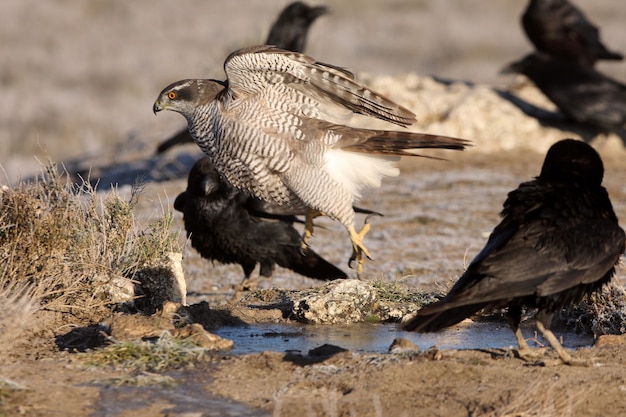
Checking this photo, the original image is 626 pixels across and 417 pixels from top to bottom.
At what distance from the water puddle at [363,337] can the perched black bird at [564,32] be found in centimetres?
958

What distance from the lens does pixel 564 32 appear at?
607 inches

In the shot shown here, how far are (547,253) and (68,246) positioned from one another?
3.02 m

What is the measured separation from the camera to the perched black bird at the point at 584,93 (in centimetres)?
1470

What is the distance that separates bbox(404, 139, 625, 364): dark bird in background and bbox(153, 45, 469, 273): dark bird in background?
1186mm

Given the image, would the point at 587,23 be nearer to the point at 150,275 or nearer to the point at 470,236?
the point at 470,236

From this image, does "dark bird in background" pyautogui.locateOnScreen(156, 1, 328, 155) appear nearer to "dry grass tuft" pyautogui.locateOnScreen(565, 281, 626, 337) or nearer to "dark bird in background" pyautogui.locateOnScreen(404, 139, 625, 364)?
"dry grass tuft" pyautogui.locateOnScreen(565, 281, 626, 337)

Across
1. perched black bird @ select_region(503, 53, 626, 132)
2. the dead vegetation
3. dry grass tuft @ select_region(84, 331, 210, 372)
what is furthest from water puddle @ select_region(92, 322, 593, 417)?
perched black bird @ select_region(503, 53, 626, 132)

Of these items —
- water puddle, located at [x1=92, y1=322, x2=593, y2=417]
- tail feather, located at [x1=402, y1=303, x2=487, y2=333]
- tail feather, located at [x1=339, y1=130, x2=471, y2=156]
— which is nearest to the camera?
water puddle, located at [x1=92, y1=322, x2=593, y2=417]

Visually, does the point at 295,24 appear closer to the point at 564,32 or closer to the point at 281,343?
the point at 564,32

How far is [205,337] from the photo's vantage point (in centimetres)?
559

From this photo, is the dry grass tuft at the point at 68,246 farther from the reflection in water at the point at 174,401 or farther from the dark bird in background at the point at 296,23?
the dark bird in background at the point at 296,23

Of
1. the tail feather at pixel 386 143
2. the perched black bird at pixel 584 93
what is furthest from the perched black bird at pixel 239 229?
the perched black bird at pixel 584 93

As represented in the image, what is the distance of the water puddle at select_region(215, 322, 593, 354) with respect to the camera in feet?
19.7

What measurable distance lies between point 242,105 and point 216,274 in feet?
11.5
